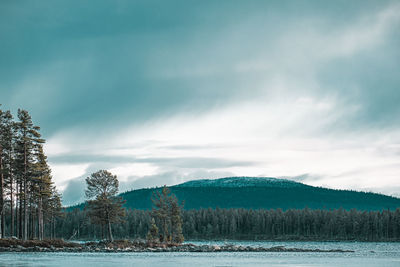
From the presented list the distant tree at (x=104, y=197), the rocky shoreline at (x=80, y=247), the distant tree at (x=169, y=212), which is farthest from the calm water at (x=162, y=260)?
the distant tree at (x=169, y=212)

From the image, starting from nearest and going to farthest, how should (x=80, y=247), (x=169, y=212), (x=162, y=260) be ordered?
1. (x=162, y=260)
2. (x=80, y=247)
3. (x=169, y=212)

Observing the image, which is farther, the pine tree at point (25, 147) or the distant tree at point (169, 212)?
the distant tree at point (169, 212)

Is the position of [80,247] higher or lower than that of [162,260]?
lower

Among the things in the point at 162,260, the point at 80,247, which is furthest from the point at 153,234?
the point at 162,260

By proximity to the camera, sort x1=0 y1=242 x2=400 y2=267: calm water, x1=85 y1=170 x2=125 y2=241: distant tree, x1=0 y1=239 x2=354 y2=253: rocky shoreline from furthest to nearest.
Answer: x1=85 y1=170 x2=125 y2=241: distant tree
x1=0 y1=239 x2=354 y2=253: rocky shoreline
x1=0 y1=242 x2=400 y2=267: calm water

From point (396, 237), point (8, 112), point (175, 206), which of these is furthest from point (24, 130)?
point (396, 237)

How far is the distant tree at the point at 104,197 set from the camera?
85.0 meters

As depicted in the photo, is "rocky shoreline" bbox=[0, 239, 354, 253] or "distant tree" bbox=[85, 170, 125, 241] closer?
"rocky shoreline" bbox=[0, 239, 354, 253]

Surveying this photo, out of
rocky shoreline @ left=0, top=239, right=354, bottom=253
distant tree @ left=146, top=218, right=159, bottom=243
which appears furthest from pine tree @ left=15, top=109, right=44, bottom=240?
distant tree @ left=146, top=218, right=159, bottom=243

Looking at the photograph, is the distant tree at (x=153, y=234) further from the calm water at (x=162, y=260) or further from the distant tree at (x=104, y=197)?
the calm water at (x=162, y=260)

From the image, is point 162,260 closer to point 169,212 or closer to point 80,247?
point 80,247

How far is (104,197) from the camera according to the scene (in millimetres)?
84688

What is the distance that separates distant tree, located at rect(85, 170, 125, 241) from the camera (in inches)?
3346

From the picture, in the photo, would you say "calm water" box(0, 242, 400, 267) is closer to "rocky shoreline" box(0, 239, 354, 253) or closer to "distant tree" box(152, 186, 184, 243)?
"rocky shoreline" box(0, 239, 354, 253)
